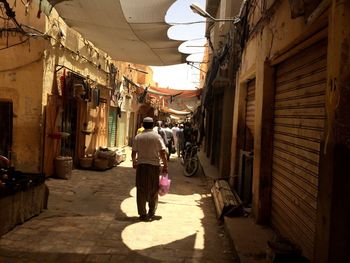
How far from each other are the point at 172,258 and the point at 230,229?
1225 millimetres

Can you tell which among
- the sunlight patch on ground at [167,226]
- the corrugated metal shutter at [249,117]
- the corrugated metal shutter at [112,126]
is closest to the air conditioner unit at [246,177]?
the corrugated metal shutter at [249,117]

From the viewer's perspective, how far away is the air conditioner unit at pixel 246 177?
7332 mm

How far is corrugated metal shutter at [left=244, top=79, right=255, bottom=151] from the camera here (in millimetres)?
8047

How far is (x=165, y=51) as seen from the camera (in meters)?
10.4

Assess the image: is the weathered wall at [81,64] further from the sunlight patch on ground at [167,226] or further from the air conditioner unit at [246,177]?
the air conditioner unit at [246,177]

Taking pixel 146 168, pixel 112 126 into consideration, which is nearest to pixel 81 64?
pixel 146 168

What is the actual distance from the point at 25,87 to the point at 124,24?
11.7 ft

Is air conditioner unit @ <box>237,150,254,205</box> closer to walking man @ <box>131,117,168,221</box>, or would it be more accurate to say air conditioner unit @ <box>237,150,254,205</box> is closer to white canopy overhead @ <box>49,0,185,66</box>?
walking man @ <box>131,117,168,221</box>

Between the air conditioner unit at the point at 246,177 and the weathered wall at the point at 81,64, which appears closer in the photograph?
the air conditioner unit at the point at 246,177

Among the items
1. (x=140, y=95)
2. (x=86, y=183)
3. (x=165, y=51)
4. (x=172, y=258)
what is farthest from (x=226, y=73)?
(x=140, y=95)

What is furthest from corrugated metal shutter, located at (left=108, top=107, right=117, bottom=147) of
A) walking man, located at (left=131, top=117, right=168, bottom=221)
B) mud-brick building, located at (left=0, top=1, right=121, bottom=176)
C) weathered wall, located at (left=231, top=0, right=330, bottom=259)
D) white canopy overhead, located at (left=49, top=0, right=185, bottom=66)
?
weathered wall, located at (left=231, top=0, right=330, bottom=259)

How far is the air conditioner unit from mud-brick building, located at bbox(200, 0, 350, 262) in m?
0.02

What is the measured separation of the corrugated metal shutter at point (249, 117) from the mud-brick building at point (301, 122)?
87mm

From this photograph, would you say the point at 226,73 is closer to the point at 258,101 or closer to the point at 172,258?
the point at 258,101
